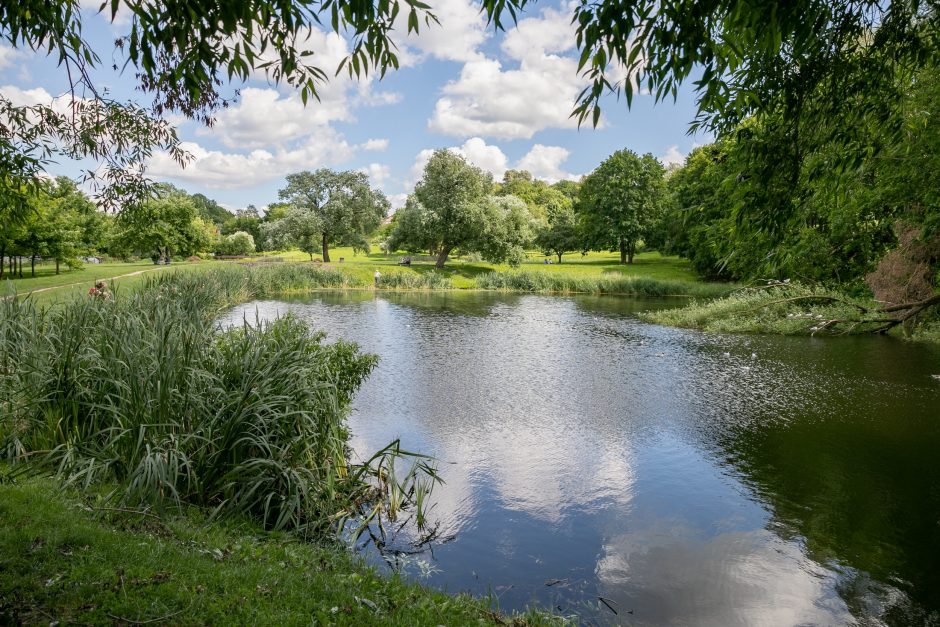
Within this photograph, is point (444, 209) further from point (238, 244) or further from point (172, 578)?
point (172, 578)

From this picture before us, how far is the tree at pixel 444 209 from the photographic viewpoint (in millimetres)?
43812

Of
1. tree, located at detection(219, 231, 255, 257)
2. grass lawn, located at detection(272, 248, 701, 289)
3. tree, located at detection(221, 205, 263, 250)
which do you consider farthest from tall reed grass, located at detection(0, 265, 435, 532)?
tree, located at detection(221, 205, 263, 250)

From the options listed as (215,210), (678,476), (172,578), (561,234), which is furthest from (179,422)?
(215,210)

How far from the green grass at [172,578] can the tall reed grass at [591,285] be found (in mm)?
36029

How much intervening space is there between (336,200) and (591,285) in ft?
76.4

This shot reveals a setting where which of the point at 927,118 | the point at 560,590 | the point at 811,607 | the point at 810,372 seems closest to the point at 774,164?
the point at 927,118

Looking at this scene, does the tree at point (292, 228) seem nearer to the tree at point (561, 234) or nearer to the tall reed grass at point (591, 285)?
the tall reed grass at point (591, 285)

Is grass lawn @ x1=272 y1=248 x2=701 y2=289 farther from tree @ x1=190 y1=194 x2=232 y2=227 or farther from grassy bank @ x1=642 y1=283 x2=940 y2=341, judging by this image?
tree @ x1=190 y1=194 x2=232 y2=227

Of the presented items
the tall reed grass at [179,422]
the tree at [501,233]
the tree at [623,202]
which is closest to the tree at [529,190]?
the tree at [623,202]

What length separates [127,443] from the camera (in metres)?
5.73

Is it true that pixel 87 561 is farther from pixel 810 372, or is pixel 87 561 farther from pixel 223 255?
pixel 223 255

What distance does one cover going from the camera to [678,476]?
844cm

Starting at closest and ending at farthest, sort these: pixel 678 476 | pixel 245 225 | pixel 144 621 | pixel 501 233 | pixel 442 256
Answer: pixel 144 621 < pixel 678 476 < pixel 501 233 < pixel 442 256 < pixel 245 225

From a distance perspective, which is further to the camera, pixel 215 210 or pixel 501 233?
pixel 215 210
